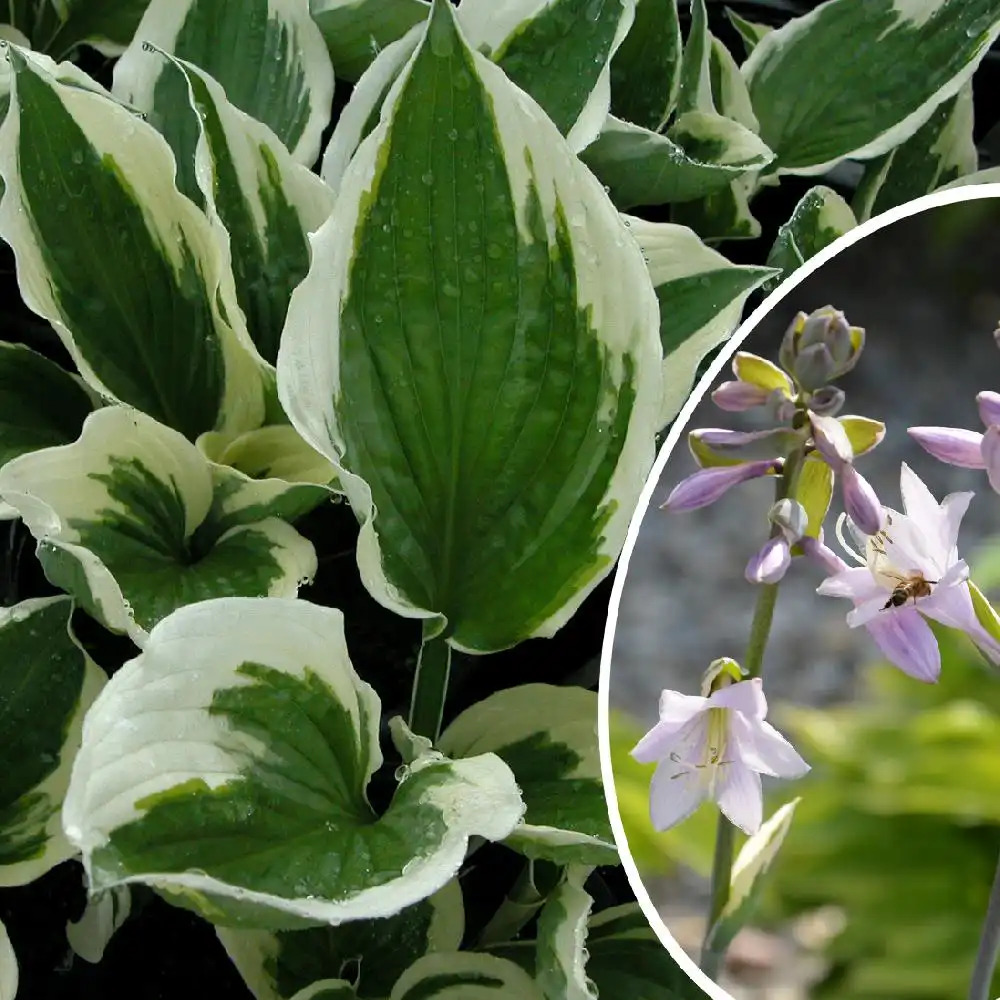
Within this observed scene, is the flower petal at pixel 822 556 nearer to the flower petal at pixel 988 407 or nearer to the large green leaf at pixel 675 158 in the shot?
the flower petal at pixel 988 407

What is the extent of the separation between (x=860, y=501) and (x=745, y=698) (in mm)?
65

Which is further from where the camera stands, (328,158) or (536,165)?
(328,158)

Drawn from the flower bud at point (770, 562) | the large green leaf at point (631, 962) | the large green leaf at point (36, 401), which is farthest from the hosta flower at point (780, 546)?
the large green leaf at point (36, 401)

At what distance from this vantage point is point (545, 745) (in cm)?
50

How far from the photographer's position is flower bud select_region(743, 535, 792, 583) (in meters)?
0.34

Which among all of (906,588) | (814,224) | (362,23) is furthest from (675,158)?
(906,588)

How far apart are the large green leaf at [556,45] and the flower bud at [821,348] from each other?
21 centimetres

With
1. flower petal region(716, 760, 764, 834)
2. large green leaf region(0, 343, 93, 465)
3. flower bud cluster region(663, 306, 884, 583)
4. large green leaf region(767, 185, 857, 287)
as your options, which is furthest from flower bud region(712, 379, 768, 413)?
large green leaf region(0, 343, 93, 465)

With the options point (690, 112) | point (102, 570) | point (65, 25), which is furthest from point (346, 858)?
point (65, 25)

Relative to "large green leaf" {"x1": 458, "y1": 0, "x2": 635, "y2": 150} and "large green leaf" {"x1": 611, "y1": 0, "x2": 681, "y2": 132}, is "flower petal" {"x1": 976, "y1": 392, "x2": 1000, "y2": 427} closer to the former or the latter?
"large green leaf" {"x1": 458, "y1": 0, "x2": 635, "y2": 150}

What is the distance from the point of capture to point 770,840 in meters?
0.37

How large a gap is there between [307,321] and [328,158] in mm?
186

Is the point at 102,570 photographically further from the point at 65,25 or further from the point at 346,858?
the point at 65,25

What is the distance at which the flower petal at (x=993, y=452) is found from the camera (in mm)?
349
